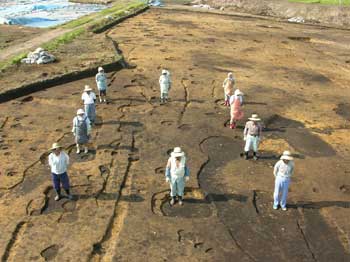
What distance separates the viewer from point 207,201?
11742mm

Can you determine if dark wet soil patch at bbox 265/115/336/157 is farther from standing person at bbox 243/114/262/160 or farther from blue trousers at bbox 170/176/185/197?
blue trousers at bbox 170/176/185/197

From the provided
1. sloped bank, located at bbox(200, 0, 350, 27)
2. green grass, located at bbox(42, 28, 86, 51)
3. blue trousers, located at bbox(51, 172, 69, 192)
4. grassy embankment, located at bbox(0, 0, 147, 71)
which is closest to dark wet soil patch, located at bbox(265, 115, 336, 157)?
blue trousers, located at bbox(51, 172, 69, 192)

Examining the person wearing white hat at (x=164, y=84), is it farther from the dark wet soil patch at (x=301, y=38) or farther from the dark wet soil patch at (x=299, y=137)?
the dark wet soil patch at (x=301, y=38)

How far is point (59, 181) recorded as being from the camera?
37.1ft

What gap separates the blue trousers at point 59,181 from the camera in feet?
36.7

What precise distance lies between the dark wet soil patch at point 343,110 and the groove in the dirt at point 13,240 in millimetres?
13306

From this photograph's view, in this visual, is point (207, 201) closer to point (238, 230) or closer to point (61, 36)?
point (238, 230)

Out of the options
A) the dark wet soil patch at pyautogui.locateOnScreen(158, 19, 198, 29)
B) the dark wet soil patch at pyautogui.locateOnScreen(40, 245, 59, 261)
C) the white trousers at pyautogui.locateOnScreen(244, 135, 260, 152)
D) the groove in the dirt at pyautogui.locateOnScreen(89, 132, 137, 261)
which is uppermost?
the white trousers at pyautogui.locateOnScreen(244, 135, 260, 152)

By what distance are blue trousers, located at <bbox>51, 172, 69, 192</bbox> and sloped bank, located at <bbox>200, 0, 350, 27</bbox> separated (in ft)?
129

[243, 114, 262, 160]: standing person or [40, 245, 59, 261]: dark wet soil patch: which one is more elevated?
[243, 114, 262, 160]: standing person

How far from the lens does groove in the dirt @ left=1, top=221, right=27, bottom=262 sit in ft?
30.7

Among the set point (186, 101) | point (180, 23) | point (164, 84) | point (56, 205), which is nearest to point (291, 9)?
point (180, 23)

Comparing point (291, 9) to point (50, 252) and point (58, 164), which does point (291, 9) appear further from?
point (50, 252)

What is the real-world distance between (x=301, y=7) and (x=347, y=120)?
33.4 m
